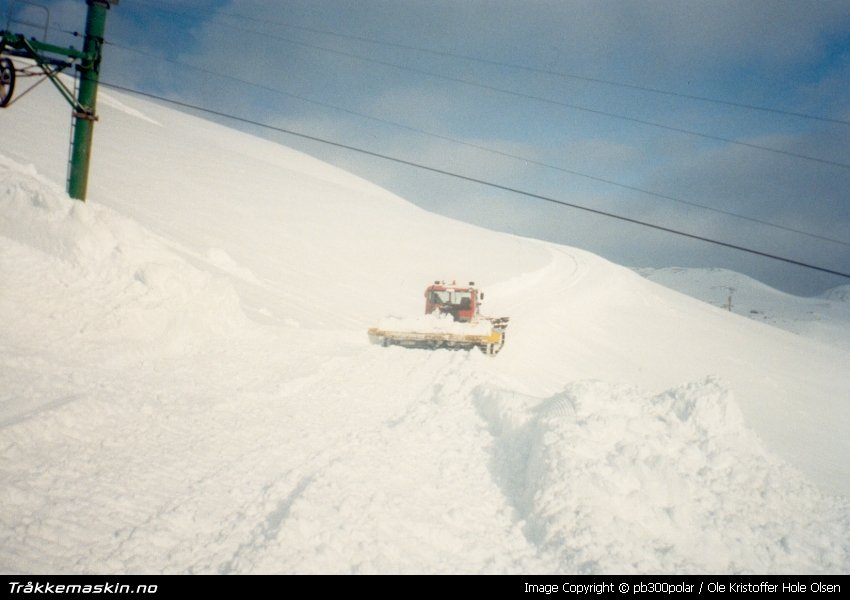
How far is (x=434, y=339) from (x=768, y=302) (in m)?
114

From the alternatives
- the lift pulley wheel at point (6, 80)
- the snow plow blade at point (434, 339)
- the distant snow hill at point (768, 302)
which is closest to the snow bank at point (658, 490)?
the snow plow blade at point (434, 339)

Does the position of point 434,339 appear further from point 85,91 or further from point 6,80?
point 6,80

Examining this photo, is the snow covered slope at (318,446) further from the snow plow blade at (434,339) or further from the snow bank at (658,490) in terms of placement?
the snow plow blade at (434,339)

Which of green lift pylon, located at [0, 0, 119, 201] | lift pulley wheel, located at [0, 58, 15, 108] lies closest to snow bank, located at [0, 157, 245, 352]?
green lift pylon, located at [0, 0, 119, 201]

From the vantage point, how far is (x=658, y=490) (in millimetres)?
4965

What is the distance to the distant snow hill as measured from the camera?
55.9 metres

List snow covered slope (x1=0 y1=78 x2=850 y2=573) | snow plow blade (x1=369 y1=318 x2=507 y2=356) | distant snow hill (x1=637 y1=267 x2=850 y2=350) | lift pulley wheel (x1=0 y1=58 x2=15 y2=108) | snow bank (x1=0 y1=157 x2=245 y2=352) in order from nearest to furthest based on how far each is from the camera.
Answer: snow covered slope (x1=0 y1=78 x2=850 y2=573)
snow bank (x1=0 y1=157 x2=245 y2=352)
lift pulley wheel (x1=0 y1=58 x2=15 y2=108)
snow plow blade (x1=369 y1=318 x2=507 y2=356)
distant snow hill (x1=637 y1=267 x2=850 y2=350)

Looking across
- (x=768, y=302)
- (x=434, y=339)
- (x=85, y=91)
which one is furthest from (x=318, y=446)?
(x=768, y=302)

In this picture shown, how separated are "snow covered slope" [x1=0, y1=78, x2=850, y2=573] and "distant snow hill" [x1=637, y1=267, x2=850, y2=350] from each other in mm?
44718

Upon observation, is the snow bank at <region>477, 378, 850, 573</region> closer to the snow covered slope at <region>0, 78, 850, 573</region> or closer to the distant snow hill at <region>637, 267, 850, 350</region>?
the snow covered slope at <region>0, 78, 850, 573</region>

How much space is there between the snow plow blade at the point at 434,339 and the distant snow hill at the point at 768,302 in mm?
41066
